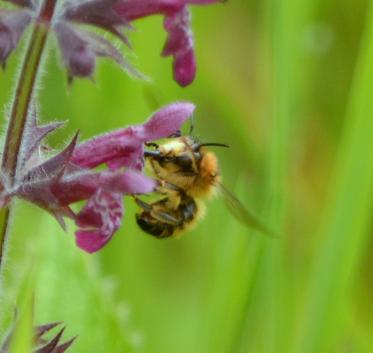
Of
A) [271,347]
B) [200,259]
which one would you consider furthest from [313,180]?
[271,347]

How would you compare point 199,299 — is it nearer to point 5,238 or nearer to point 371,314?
point 371,314

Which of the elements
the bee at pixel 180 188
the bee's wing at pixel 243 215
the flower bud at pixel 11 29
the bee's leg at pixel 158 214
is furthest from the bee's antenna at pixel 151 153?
the flower bud at pixel 11 29

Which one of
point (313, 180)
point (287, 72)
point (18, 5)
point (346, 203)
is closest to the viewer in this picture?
point (18, 5)

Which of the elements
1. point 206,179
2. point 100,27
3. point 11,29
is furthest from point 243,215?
point 11,29

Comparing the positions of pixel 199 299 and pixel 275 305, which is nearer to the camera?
pixel 275 305

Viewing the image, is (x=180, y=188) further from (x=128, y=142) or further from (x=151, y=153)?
(x=128, y=142)

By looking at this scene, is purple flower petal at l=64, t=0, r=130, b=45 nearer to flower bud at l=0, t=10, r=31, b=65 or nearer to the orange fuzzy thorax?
flower bud at l=0, t=10, r=31, b=65

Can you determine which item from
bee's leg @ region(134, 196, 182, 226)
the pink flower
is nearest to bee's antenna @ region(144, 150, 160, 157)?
bee's leg @ region(134, 196, 182, 226)
